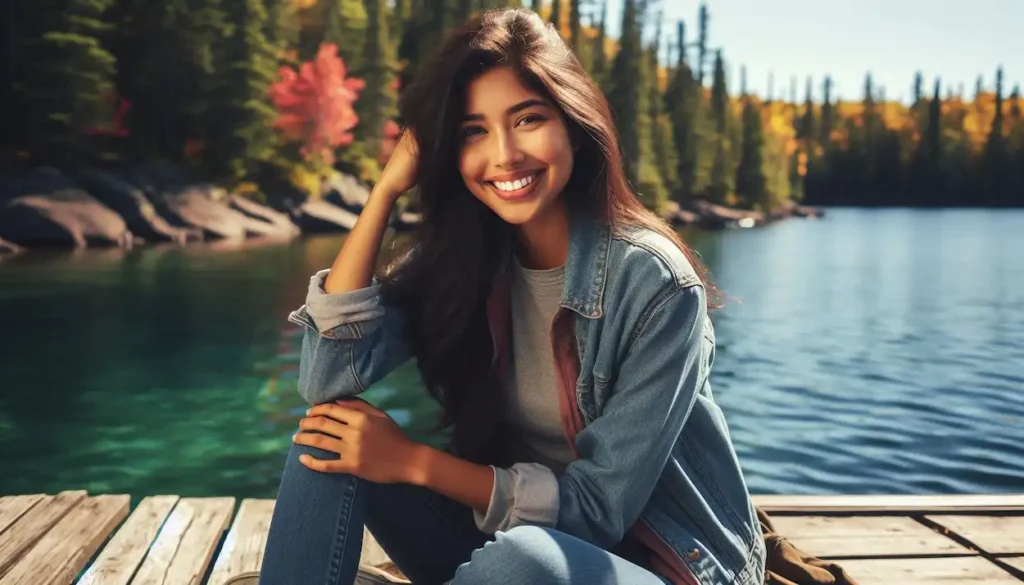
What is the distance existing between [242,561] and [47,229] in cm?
1861

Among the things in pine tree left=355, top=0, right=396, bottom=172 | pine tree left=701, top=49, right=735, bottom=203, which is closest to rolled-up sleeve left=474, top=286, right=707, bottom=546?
pine tree left=355, top=0, right=396, bottom=172

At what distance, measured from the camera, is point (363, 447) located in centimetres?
172

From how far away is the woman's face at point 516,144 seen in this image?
1803mm

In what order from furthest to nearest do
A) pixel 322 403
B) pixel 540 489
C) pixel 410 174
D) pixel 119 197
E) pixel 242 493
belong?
pixel 119 197 < pixel 242 493 < pixel 410 174 < pixel 322 403 < pixel 540 489

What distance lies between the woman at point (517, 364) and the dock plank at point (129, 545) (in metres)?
0.86

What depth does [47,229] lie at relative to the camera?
19016mm

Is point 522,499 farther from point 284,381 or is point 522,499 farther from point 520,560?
point 284,381

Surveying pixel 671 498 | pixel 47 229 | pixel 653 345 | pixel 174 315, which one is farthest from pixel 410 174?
pixel 47 229

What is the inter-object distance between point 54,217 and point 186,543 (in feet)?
60.7

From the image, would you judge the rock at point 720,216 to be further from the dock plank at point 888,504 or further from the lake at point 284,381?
the dock plank at point 888,504

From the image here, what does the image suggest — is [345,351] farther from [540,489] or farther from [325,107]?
[325,107]

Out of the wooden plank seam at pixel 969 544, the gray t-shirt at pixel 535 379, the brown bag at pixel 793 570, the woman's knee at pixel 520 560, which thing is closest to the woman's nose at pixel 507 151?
the gray t-shirt at pixel 535 379

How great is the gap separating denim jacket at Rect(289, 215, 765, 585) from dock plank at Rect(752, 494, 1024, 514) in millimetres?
1092

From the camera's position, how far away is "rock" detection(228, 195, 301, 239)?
78.5ft
